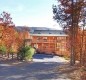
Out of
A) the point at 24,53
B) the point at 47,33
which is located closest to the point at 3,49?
the point at 24,53

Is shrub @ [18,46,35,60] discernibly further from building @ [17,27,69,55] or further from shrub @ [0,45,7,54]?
building @ [17,27,69,55]

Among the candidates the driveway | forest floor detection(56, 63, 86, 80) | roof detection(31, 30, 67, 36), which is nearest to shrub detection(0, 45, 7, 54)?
the driveway

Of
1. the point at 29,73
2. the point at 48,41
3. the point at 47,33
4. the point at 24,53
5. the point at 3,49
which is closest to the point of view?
the point at 29,73

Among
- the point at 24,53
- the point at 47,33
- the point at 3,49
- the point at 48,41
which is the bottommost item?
the point at 24,53

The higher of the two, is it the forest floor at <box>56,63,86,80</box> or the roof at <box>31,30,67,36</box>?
the roof at <box>31,30,67,36</box>

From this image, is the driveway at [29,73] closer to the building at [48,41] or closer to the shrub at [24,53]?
the shrub at [24,53]

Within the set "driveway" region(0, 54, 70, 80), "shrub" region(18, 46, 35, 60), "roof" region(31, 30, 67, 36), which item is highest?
"roof" region(31, 30, 67, 36)

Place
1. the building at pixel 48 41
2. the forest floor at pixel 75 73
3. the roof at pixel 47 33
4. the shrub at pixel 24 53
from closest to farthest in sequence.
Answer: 1. the forest floor at pixel 75 73
2. the shrub at pixel 24 53
3. the building at pixel 48 41
4. the roof at pixel 47 33

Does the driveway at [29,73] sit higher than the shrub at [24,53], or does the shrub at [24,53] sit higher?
the shrub at [24,53]

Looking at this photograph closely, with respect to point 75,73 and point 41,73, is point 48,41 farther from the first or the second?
point 41,73

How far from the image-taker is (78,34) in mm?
27531

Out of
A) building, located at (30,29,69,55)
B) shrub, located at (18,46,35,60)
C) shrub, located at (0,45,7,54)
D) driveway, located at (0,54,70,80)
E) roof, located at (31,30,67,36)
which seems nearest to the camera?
driveway, located at (0,54,70,80)

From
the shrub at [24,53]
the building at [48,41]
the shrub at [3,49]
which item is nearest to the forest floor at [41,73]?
the shrub at [24,53]

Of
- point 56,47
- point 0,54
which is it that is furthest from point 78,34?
point 56,47
